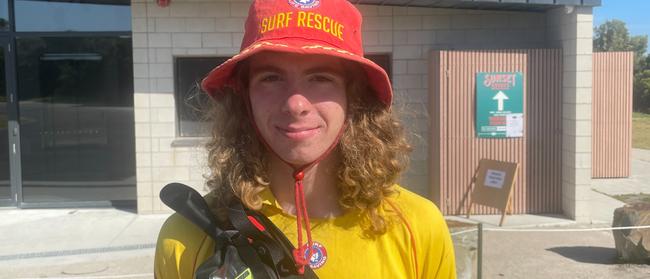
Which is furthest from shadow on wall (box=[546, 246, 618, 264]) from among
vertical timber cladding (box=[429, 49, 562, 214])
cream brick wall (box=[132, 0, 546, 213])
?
cream brick wall (box=[132, 0, 546, 213])

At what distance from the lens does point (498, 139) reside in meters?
8.50

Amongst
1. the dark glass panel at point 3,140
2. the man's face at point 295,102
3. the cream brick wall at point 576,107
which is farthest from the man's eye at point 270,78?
the dark glass panel at point 3,140

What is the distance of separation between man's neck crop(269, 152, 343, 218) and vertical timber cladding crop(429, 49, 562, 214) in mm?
6752

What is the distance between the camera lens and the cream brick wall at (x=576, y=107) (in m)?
8.12

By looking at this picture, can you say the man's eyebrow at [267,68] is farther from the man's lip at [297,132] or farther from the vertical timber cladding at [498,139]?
the vertical timber cladding at [498,139]

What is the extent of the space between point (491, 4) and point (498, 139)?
1.73m

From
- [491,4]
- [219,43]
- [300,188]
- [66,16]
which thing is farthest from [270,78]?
[66,16]

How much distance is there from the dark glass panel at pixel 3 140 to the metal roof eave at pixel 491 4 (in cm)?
515

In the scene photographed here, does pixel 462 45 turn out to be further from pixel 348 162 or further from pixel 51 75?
pixel 348 162

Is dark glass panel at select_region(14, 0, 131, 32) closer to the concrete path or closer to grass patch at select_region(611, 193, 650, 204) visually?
the concrete path

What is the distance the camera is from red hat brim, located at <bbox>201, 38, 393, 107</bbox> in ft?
5.10

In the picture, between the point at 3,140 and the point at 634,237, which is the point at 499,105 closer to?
the point at 634,237

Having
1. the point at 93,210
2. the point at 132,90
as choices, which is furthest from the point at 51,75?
the point at 93,210

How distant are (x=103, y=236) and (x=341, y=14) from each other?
6.81 m
